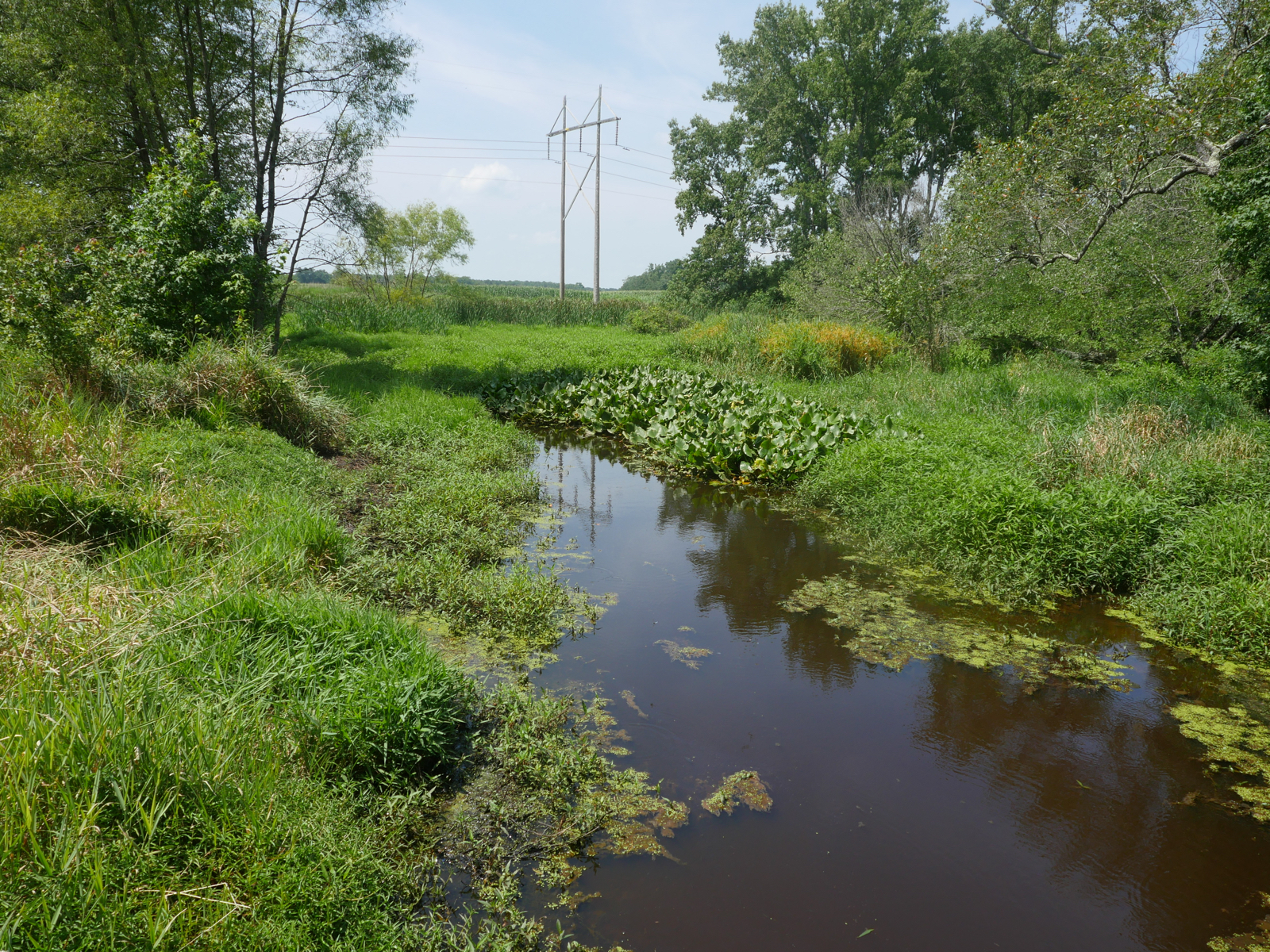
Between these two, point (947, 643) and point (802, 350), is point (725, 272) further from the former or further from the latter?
point (947, 643)

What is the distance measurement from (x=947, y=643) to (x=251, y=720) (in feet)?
15.2

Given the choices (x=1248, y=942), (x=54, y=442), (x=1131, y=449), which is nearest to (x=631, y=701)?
(x=1248, y=942)

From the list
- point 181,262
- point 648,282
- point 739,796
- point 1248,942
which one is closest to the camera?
point 1248,942

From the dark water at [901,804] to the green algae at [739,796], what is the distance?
0.06m

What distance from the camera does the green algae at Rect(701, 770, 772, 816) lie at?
348 cm

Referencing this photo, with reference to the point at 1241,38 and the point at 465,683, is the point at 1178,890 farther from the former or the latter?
the point at 1241,38

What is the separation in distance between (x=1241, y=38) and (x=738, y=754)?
1278 cm

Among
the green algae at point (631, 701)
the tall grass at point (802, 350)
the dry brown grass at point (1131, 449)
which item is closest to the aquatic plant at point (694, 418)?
the dry brown grass at point (1131, 449)

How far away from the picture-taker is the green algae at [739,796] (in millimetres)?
3477

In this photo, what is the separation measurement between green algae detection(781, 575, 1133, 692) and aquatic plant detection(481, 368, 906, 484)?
320 centimetres

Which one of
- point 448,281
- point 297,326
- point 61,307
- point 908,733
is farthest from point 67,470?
point 448,281

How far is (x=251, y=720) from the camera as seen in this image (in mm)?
3018

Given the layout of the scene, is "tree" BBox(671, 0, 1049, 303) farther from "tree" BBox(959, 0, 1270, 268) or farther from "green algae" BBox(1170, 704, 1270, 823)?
"green algae" BBox(1170, 704, 1270, 823)

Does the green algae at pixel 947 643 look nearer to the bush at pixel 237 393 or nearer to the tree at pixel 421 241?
the bush at pixel 237 393
